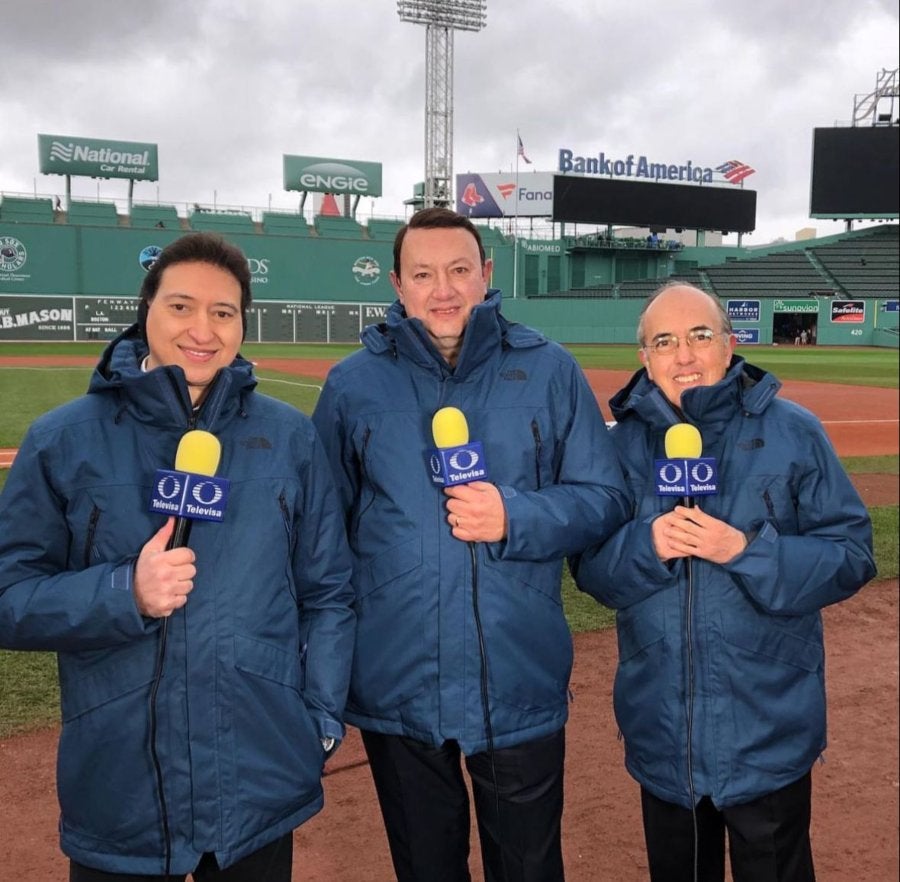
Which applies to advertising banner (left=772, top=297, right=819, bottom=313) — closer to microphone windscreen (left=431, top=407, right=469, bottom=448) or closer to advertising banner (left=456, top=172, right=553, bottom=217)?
advertising banner (left=456, top=172, right=553, bottom=217)

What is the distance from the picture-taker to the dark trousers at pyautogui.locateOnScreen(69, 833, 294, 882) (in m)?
1.80

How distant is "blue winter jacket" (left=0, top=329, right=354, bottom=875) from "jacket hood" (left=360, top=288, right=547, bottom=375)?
0.51 meters

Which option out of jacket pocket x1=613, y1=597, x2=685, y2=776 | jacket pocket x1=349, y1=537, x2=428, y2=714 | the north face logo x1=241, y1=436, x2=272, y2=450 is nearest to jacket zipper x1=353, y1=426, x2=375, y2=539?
jacket pocket x1=349, y1=537, x2=428, y2=714

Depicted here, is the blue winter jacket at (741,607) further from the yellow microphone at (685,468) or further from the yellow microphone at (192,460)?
the yellow microphone at (192,460)

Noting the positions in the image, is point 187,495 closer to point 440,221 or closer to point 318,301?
point 440,221

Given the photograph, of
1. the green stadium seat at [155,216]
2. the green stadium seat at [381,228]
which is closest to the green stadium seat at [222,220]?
the green stadium seat at [155,216]

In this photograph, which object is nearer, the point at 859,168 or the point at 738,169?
the point at 859,168

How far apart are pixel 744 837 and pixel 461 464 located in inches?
A: 45.0

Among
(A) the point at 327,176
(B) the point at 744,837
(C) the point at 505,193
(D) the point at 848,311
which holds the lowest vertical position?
(B) the point at 744,837

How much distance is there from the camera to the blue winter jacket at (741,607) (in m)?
2.04

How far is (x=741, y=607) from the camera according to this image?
6.73ft

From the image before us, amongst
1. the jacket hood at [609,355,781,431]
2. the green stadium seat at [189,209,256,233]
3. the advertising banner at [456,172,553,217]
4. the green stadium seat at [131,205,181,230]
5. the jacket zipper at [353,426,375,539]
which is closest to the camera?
the jacket hood at [609,355,781,431]

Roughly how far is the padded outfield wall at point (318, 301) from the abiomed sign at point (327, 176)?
8276mm

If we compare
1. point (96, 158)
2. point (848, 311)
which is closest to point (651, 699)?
point (96, 158)
